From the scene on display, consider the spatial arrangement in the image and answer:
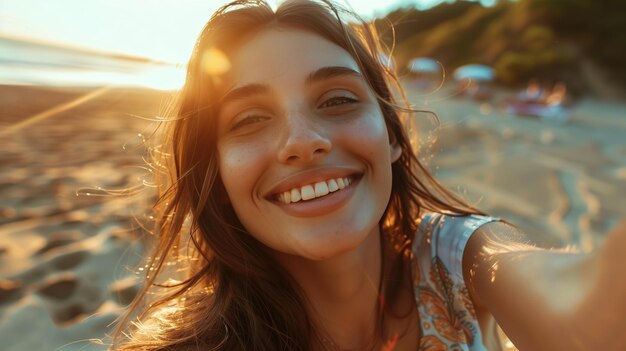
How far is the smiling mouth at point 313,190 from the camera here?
1.36 metres

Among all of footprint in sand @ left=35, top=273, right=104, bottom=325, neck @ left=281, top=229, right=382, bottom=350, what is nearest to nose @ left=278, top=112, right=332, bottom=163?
neck @ left=281, top=229, right=382, bottom=350

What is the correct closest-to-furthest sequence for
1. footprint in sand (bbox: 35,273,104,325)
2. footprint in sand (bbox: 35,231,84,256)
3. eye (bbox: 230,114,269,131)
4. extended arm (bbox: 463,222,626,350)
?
extended arm (bbox: 463,222,626,350) → eye (bbox: 230,114,269,131) → footprint in sand (bbox: 35,273,104,325) → footprint in sand (bbox: 35,231,84,256)

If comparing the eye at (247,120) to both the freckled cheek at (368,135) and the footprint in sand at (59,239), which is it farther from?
the footprint in sand at (59,239)

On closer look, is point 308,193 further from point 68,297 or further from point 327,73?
point 68,297

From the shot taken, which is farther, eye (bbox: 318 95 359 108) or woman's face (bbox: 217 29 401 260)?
eye (bbox: 318 95 359 108)

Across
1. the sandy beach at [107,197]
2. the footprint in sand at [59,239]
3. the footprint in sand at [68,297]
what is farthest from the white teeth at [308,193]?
the footprint in sand at [59,239]

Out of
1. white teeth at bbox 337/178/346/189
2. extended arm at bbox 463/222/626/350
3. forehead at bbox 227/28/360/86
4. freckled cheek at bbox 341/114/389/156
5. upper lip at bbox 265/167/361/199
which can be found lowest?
extended arm at bbox 463/222/626/350

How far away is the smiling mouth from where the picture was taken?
4.47 feet

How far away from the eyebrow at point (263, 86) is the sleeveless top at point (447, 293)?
728 millimetres

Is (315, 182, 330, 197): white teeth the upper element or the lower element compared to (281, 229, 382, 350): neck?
upper

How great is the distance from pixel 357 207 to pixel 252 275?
0.50 m

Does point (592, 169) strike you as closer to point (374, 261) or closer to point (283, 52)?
point (374, 261)

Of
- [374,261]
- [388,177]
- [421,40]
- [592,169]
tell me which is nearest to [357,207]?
[388,177]

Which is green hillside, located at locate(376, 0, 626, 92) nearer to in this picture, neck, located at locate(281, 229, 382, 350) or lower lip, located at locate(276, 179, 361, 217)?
neck, located at locate(281, 229, 382, 350)
